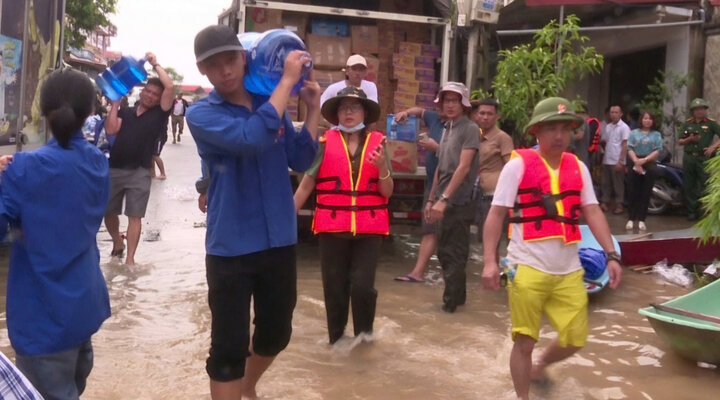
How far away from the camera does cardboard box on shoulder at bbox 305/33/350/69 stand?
9.40 meters

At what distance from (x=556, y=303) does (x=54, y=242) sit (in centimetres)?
249

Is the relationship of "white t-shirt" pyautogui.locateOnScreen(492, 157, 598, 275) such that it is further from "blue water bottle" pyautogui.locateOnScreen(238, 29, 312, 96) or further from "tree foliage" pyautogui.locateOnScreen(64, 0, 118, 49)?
"tree foliage" pyautogui.locateOnScreen(64, 0, 118, 49)

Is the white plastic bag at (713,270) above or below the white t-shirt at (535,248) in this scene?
below

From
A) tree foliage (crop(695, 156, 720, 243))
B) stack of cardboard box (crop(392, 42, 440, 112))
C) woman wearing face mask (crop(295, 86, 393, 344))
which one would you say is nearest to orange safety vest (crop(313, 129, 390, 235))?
woman wearing face mask (crop(295, 86, 393, 344))

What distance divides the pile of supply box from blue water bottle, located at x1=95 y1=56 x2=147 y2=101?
10.7 feet

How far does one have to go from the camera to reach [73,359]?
307cm

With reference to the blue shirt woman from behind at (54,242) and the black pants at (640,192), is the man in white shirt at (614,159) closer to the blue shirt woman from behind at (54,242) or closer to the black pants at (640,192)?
the black pants at (640,192)

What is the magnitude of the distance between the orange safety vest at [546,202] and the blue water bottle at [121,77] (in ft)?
10.3

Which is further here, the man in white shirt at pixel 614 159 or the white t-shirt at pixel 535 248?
the man in white shirt at pixel 614 159

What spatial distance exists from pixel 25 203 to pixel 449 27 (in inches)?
277

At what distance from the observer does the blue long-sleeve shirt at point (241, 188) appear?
344cm

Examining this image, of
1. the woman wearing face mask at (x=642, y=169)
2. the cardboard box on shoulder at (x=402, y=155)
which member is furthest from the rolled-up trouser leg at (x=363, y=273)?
the woman wearing face mask at (x=642, y=169)

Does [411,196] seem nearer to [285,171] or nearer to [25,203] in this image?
[285,171]

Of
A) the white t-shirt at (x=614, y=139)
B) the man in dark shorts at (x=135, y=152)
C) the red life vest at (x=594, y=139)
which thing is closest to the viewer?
the man in dark shorts at (x=135, y=152)
